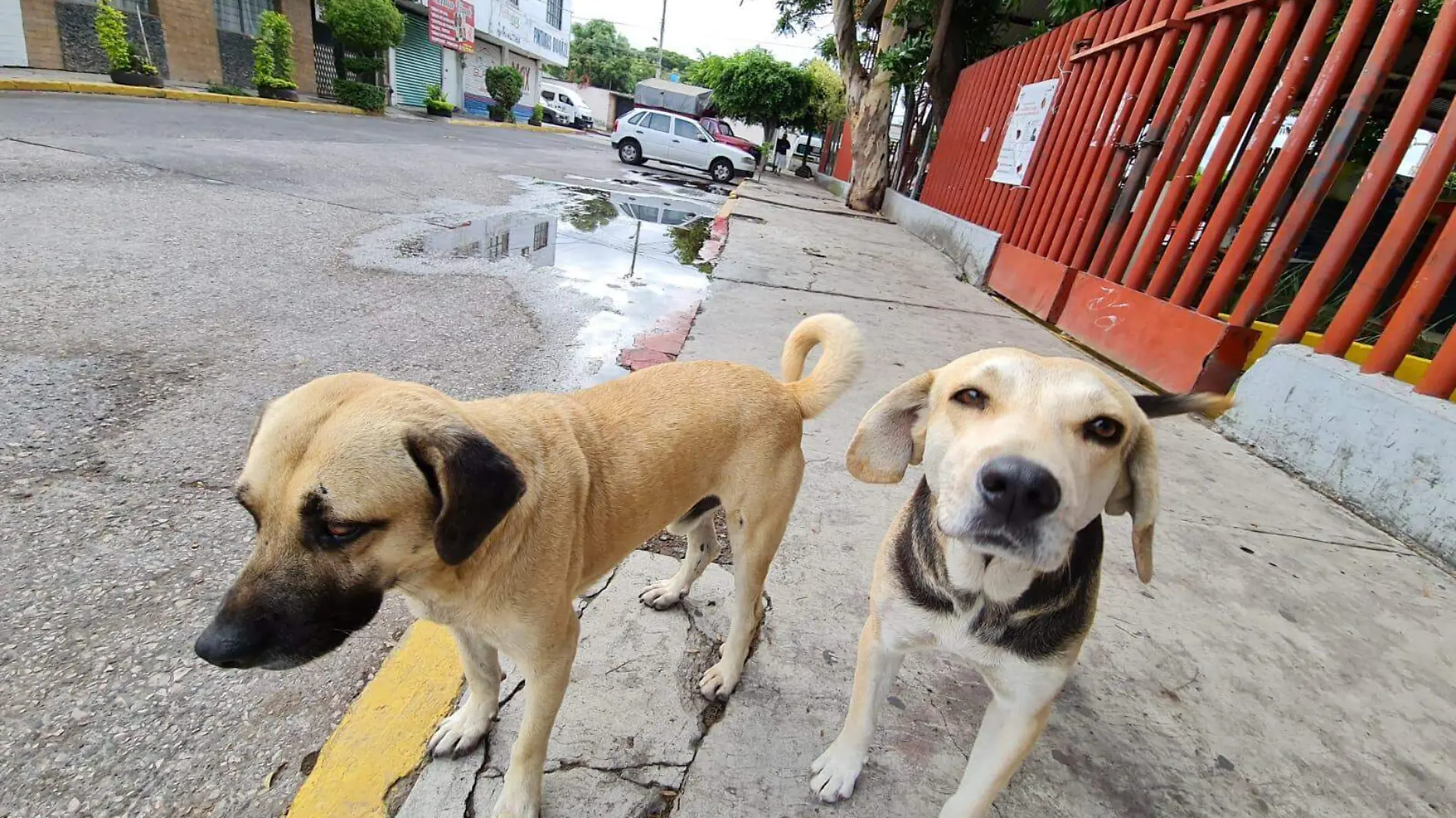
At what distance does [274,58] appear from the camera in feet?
77.8

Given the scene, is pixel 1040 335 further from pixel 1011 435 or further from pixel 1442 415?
pixel 1011 435

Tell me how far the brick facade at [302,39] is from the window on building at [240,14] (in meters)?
0.96

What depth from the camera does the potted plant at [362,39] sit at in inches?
989

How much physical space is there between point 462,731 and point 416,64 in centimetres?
4249

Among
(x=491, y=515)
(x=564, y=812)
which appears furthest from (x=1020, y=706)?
(x=491, y=515)

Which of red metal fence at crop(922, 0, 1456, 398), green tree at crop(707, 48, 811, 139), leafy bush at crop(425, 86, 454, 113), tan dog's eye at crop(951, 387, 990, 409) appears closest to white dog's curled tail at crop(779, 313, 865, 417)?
tan dog's eye at crop(951, 387, 990, 409)

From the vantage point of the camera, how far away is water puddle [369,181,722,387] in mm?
4973

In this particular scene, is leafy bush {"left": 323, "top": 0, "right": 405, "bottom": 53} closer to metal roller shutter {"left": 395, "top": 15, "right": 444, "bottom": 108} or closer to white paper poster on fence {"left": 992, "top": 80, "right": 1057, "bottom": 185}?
metal roller shutter {"left": 395, "top": 15, "right": 444, "bottom": 108}

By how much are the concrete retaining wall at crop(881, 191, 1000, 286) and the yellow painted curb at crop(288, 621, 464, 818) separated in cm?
885

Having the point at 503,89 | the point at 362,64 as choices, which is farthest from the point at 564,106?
the point at 362,64

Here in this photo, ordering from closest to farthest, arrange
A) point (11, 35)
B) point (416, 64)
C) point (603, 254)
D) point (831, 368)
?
point (831, 368) < point (603, 254) < point (11, 35) < point (416, 64)

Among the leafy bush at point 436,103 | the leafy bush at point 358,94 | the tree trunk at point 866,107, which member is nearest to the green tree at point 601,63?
the leafy bush at point 436,103

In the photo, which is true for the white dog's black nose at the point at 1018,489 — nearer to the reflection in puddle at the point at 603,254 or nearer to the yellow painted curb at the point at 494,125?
the reflection in puddle at the point at 603,254

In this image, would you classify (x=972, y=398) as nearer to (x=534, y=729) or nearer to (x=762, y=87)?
(x=534, y=729)
